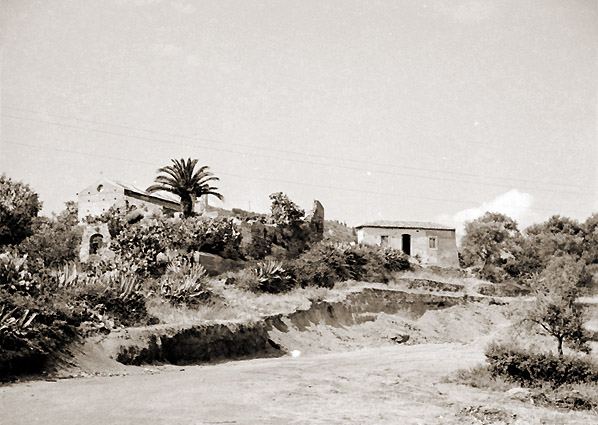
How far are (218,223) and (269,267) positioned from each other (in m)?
3.82

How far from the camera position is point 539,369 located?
49.8ft

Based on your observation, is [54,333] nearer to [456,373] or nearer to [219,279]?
[456,373]

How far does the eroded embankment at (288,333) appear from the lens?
14602mm

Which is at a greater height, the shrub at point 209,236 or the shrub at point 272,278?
the shrub at point 209,236

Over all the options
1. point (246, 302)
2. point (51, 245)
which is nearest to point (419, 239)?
point (246, 302)

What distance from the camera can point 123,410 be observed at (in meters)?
8.86

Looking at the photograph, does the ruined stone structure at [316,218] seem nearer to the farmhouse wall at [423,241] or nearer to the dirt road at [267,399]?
the farmhouse wall at [423,241]

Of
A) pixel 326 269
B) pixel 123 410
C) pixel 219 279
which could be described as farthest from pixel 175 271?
pixel 123 410

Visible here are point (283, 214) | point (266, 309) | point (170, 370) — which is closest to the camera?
point (170, 370)

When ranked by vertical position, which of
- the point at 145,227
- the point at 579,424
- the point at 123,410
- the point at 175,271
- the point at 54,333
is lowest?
the point at 579,424

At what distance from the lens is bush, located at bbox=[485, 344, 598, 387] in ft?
49.4

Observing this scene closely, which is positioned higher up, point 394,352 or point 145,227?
point 145,227

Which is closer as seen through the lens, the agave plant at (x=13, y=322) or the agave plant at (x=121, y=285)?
the agave plant at (x=13, y=322)

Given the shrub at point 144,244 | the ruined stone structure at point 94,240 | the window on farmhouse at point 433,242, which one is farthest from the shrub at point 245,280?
the window on farmhouse at point 433,242
